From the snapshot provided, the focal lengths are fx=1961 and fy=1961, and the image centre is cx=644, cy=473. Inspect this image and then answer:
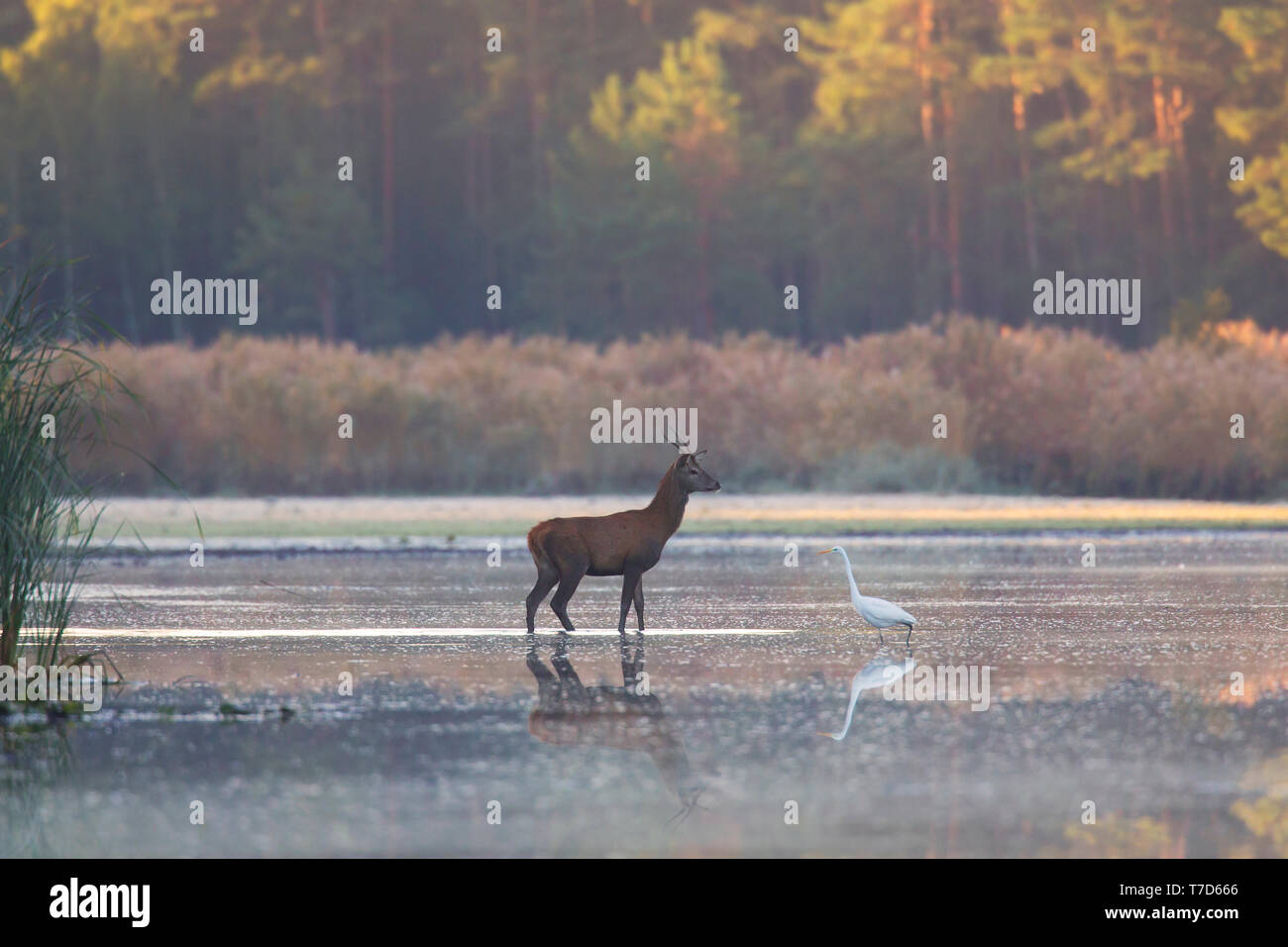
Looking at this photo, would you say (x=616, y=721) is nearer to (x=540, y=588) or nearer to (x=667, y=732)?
(x=667, y=732)

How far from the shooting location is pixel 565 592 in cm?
1580

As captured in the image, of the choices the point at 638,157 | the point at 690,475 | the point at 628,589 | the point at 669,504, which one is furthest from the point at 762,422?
the point at 638,157

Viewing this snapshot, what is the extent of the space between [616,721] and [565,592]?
4504 millimetres

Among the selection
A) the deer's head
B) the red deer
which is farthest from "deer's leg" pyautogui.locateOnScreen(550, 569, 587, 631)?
the deer's head

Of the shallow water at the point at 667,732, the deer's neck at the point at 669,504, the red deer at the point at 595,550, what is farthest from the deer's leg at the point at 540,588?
the deer's neck at the point at 669,504

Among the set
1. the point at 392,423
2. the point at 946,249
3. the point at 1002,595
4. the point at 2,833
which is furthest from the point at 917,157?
the point at 2,833

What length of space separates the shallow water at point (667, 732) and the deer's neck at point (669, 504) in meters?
0.92

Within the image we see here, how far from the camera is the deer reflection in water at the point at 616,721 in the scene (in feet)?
32.2

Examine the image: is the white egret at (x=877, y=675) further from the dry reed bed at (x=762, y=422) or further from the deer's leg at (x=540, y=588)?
the dry reed bed at (x=762, y=422)
